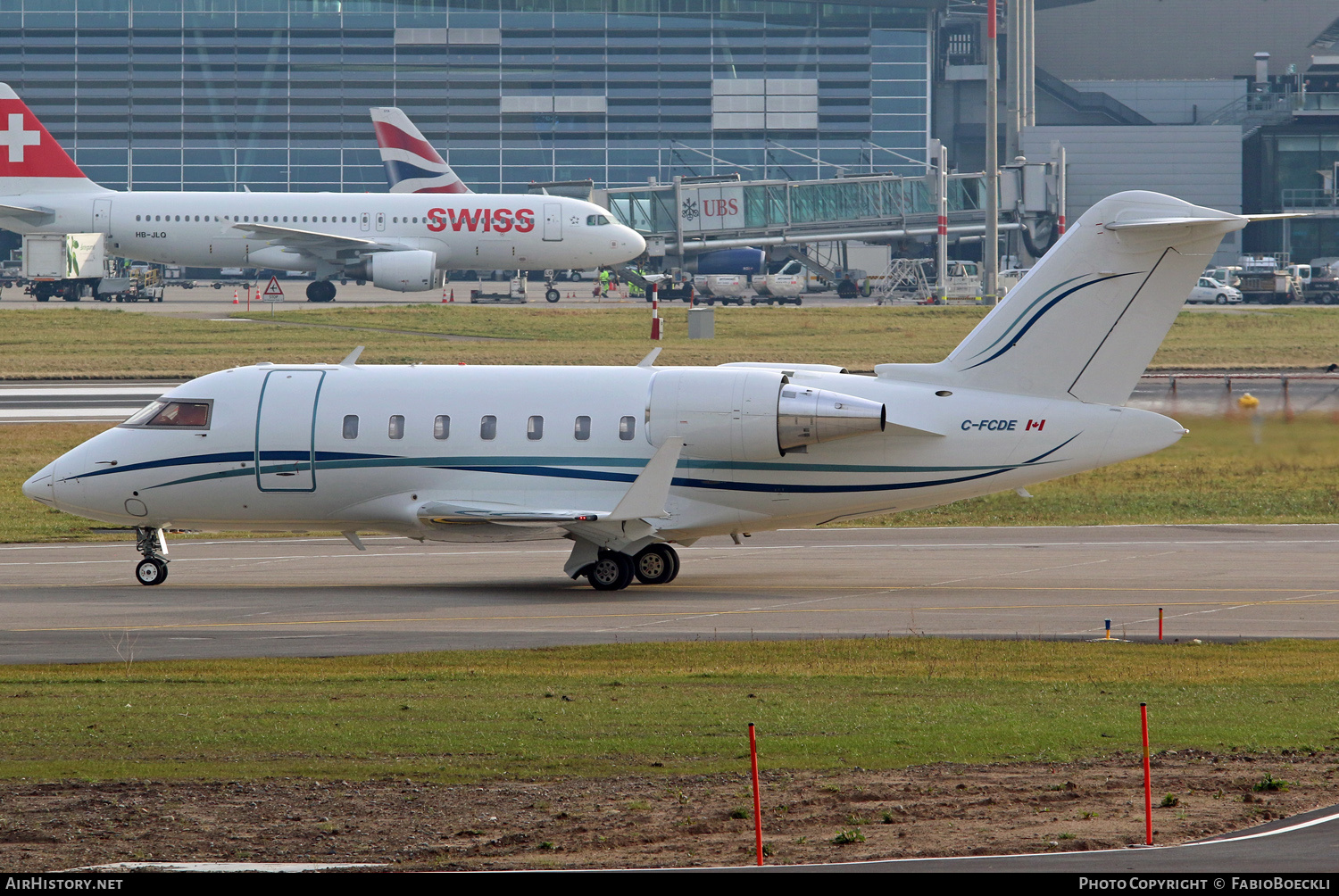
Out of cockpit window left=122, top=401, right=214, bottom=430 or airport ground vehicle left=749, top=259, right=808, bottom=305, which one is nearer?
cockpit window left=122, top=401, right=214, bottom=430

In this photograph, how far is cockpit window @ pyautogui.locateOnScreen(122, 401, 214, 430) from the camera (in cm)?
2825

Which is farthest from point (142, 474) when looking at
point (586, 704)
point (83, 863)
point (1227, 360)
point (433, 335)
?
point (1227, 360)

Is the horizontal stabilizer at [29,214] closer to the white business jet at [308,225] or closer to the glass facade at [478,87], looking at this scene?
the white business jet at [308,225]

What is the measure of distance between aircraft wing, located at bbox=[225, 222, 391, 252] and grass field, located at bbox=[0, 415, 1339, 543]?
42.4m

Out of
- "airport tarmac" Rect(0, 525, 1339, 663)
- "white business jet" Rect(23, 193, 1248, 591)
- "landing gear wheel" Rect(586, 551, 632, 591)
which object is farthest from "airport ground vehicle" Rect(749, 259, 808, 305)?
"landing gear wheel" Rect(586, 551, 632, 591)

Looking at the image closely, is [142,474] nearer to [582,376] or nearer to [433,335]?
[582,376]

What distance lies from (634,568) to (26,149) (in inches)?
2835

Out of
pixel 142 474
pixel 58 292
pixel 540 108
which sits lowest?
pixel 142 474

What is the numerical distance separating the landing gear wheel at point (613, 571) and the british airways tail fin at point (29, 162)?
7000 centimetres

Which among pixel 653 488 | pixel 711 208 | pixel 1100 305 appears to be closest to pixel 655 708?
pixel 653 488

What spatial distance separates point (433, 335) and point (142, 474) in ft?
141

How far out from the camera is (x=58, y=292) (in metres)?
92.4

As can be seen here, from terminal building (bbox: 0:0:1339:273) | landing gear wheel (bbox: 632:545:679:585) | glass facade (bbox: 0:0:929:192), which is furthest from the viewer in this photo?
glass facade (bbox: 0:0:929:192)

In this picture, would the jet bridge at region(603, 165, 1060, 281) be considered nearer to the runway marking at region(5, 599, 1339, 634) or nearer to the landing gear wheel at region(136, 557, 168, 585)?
→ the landing gear wheel at region(136, 557, 168, 585)
